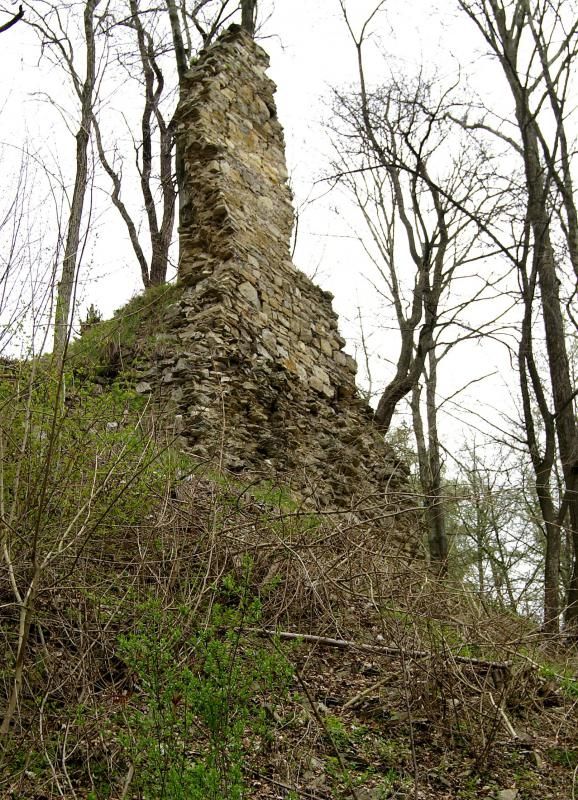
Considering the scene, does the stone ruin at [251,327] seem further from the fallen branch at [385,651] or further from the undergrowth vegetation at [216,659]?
the fallen branch at [385,651]

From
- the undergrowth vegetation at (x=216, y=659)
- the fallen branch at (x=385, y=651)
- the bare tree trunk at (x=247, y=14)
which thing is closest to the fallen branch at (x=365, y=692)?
the undergrowth vegetation at (x=216, y=659)

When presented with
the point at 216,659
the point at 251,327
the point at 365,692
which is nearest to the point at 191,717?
the point at 216,659

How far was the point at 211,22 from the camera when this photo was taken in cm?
1298

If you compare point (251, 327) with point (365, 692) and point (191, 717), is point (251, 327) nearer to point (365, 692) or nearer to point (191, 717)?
point (365, 692)

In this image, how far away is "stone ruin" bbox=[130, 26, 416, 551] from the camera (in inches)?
243

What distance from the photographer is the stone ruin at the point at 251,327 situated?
617cm

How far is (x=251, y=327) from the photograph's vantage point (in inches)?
269

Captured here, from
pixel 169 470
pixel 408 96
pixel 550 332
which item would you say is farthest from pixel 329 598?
pixel 408 96

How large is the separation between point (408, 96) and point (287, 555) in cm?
839

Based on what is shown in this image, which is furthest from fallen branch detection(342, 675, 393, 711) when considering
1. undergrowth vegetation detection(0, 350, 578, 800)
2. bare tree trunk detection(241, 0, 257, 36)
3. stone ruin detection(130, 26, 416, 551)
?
bare tree trunk detection(241, 0, 257, 36)

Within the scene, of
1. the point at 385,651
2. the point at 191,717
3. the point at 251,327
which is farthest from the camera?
the point at 251,327

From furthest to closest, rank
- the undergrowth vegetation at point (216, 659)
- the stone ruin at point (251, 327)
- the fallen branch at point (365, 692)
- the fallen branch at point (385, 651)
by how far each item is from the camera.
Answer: the stone ruin at point (251, 327)
the fallen branch at point (385, 651)
the fallen branch at point (365, 692)
the undergrowth vegetation at point (216, 659)

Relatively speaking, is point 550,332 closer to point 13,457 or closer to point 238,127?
point 238,127

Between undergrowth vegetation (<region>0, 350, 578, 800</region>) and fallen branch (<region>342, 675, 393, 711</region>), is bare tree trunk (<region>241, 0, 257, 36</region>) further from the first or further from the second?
fallen branch (<region>342, 675, 393, 711</region>)
